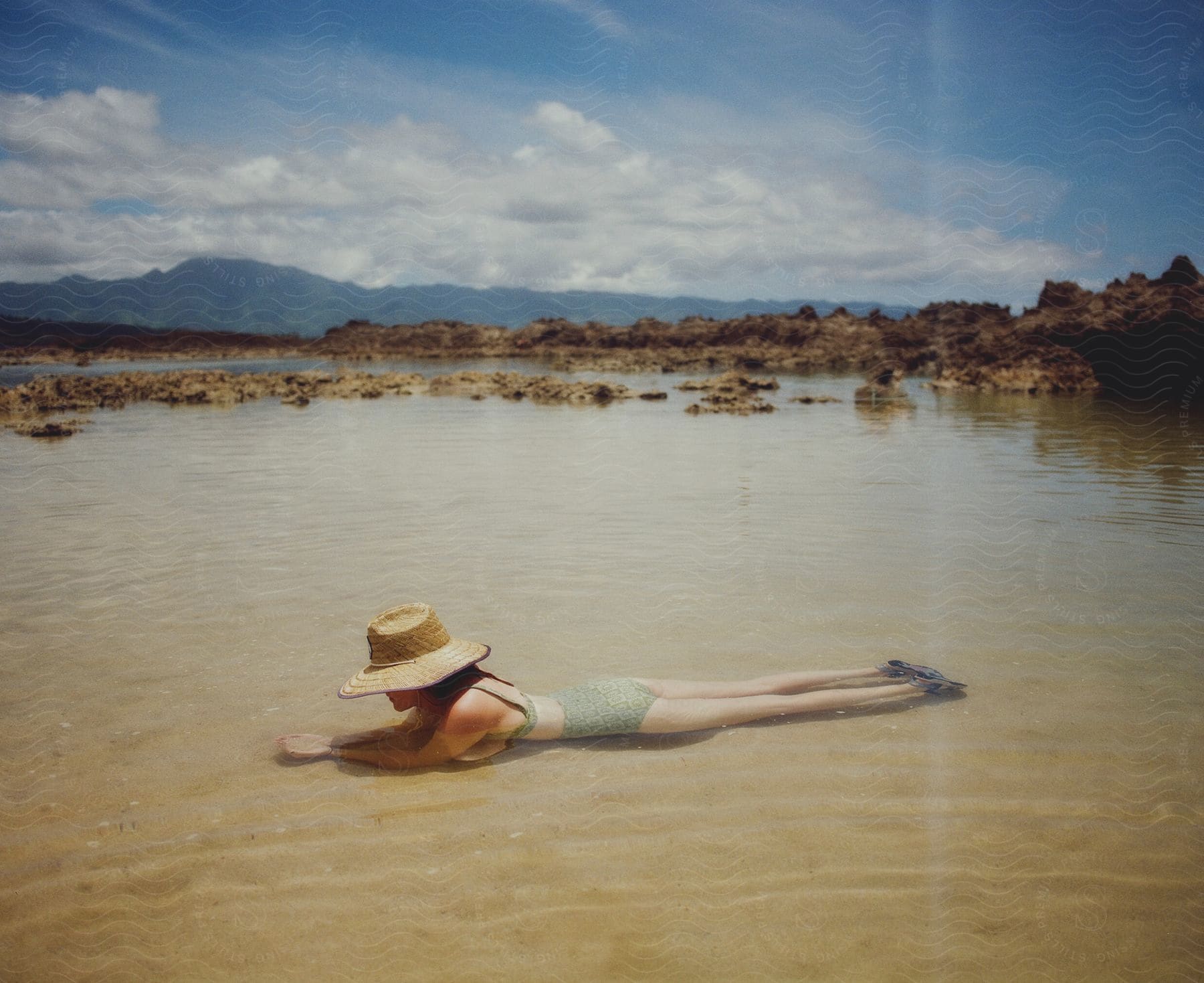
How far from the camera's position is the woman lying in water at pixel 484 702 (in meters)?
3.72

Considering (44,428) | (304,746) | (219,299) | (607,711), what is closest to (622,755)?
(607,711)

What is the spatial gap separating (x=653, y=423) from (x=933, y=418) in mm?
5855

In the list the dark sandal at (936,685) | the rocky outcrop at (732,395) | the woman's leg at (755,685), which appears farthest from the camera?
the rocky outcrop at (732,395)

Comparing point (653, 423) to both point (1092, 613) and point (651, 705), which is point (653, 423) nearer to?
point (1092, 613)

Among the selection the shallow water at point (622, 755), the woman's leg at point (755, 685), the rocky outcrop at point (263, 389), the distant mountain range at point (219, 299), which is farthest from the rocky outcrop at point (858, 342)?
the woman's leg at point (755, 685)

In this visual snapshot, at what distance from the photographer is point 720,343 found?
44.0 meters

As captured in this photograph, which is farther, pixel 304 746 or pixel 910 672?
pixel 910 672

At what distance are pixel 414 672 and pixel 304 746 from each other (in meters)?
0.74

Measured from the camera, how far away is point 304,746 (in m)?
3.91

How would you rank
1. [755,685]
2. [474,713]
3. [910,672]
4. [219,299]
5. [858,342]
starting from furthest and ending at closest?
[858,342], [219,299], [910,672], [755,685], [474,713]

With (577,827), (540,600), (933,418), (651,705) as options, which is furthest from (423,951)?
(933,418)

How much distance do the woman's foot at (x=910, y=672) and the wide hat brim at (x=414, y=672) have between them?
2239mm

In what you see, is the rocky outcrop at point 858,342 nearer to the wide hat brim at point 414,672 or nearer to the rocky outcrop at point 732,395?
the rocky outcrop at point 732,395

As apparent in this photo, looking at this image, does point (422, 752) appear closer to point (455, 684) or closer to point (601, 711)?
point (455, 684)
